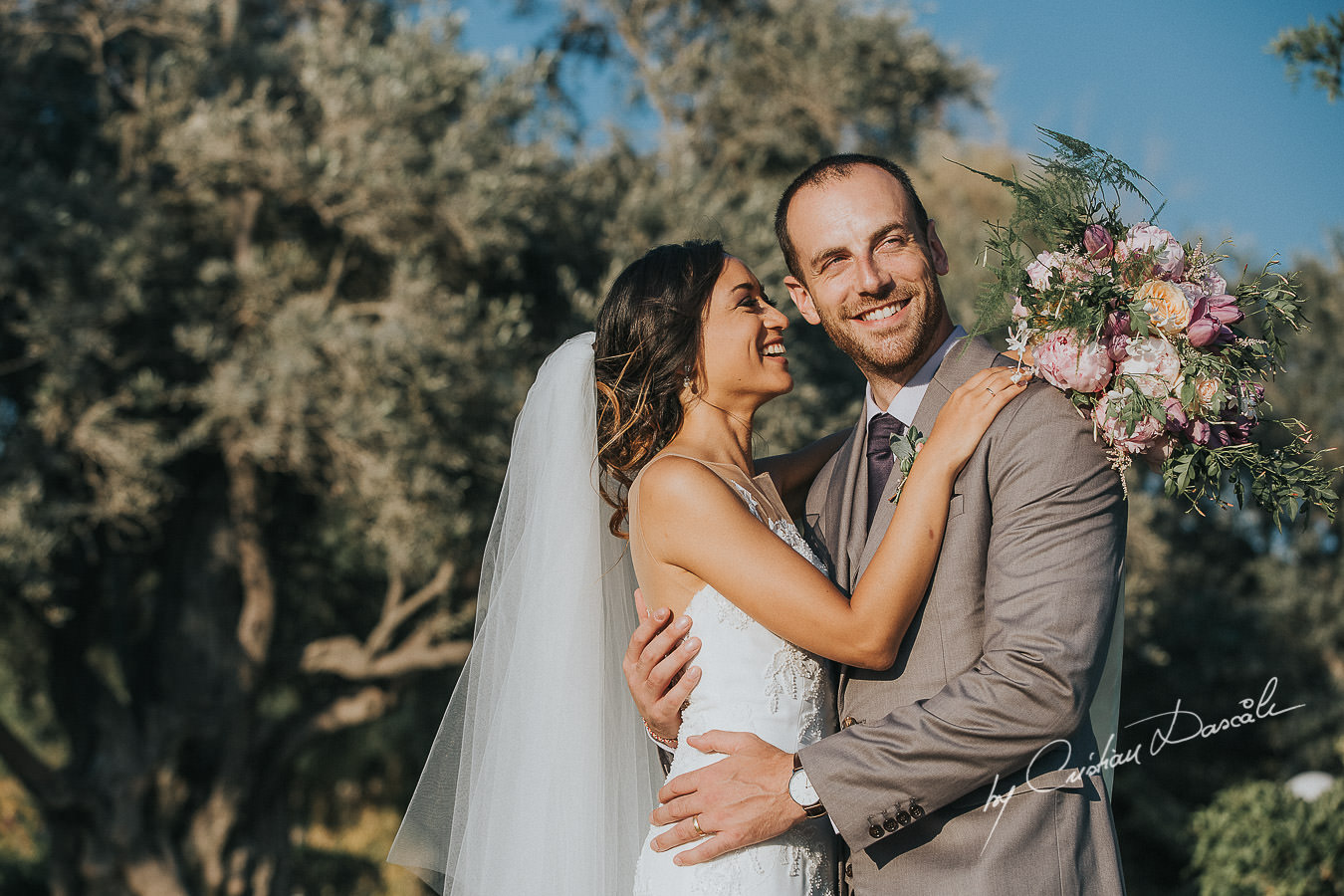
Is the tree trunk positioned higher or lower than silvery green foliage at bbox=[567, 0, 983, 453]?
lower

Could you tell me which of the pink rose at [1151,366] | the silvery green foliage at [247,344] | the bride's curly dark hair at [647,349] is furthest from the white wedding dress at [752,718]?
the silvery green foliage at [247,344]

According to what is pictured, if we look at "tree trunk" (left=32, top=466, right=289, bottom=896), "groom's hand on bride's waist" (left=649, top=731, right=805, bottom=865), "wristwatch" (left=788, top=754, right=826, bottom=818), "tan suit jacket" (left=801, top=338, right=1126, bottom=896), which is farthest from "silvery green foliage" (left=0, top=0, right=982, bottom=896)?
"tan suit jacket" (left=801, top=338, right=1126, bottom=896)

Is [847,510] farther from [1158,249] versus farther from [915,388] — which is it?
[1158,249]

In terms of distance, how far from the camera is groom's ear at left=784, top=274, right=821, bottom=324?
3358mm

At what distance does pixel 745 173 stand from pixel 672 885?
31.7 ft

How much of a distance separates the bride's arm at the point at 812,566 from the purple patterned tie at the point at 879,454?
1.05 ft

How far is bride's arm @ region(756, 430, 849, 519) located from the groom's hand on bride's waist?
115 centimetres

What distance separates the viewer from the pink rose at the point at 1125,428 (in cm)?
237

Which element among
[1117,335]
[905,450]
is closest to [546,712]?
[905,450]

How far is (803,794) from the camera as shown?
2664 mm

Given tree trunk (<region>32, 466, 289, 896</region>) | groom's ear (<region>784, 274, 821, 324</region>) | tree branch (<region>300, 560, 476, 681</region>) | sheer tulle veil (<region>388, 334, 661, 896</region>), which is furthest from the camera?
tree branch (<region>300, 560, 476, 681</region>)

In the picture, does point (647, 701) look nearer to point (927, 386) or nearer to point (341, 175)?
point (927, 386)

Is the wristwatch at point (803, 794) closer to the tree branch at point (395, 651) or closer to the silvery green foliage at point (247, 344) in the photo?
the silvery green foliage at point (247, 344)

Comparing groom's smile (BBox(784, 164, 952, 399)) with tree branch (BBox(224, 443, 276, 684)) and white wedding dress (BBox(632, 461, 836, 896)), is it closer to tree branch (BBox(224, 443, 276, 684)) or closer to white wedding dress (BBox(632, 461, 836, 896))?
white wedding dress (BBox(632, 461, 836, 896))
